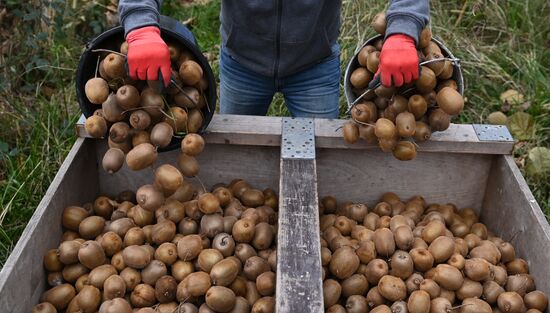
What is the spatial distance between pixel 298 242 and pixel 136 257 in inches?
25.4

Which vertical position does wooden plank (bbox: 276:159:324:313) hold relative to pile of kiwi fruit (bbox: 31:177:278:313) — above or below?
above

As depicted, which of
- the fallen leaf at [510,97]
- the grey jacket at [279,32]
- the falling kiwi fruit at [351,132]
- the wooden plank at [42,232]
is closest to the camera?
the wooden plank at [42,232]

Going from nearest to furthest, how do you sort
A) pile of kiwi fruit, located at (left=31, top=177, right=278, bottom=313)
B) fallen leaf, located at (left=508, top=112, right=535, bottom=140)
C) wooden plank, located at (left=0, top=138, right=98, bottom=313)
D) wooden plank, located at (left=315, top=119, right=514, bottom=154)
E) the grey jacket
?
wooden plank, located at (left=0, top=138, right=98, bottom=313) → pile of kiwi fruit, located at (left=31, top=177, right=278, bottom=313) → wooden plank, located at (left=315, top=119, right=514, bottom=154) → the grey jacket → fallen leaf, located at (left=508, top=112, right=535, bottom=140)

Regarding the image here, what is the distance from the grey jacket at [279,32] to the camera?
2.99m

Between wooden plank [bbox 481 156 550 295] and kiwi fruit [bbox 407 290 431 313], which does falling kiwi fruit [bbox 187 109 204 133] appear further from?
wooden plank [bbox 481 156 550 295]

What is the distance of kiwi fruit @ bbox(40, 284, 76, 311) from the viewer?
240 centimetres

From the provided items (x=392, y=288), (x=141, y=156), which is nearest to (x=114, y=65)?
(x=141, y=156)

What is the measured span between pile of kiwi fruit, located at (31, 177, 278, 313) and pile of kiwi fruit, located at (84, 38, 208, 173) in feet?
0.43

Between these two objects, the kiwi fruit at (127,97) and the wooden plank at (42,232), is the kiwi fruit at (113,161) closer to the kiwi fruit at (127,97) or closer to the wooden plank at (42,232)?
the kiwi fruit at (127,97)

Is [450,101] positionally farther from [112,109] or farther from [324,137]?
[112,109]

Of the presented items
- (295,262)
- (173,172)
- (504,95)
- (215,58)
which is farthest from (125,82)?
(504,95)

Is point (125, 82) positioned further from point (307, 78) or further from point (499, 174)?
point (499, 174)

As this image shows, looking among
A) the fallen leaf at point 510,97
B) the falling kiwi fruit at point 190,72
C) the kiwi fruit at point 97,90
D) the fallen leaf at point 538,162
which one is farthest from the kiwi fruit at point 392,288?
the fallen leaf at point 510,97

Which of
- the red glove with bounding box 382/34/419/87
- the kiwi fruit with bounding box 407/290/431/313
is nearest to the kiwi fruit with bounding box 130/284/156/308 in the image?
the kiwi fruit with bounding box 407/290/431/313
